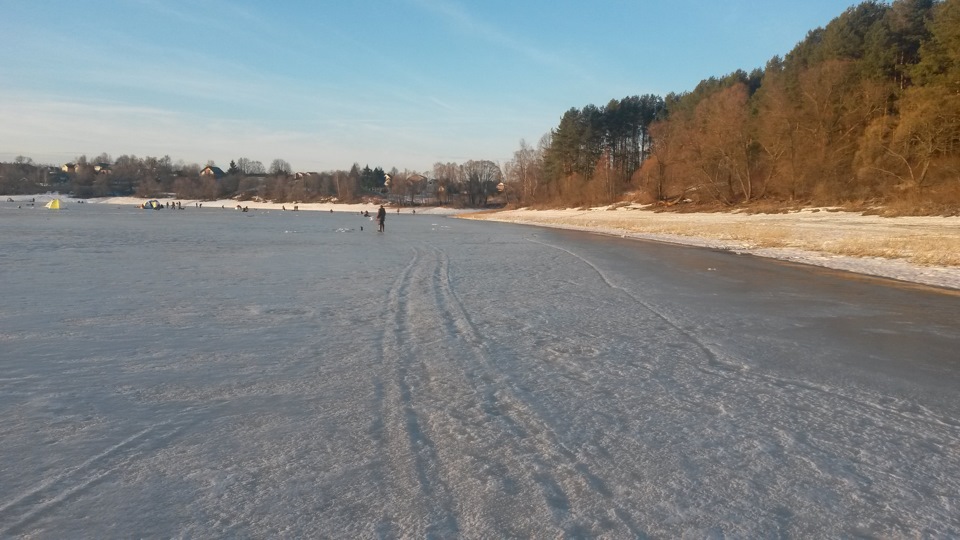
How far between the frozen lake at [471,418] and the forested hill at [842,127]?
2875 centimetres

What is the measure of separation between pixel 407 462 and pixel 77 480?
2005 mm

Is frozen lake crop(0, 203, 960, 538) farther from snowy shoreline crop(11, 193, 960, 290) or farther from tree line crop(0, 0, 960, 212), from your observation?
tree line crop(0, 0, 960, 212)

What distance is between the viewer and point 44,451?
4031mm

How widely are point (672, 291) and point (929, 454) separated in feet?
26.5

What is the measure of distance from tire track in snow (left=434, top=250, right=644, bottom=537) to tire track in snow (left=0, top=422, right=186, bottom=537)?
246cm

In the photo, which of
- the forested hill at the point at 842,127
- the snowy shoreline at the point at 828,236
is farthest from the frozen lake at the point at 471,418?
the forested hill at the point at 842,127

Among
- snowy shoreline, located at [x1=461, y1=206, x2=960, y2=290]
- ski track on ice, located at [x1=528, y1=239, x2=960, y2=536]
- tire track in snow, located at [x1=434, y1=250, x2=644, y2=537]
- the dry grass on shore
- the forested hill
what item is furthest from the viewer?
the forested hill

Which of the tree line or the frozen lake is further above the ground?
the tree line

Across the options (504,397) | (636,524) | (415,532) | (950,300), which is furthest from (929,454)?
(950,300)

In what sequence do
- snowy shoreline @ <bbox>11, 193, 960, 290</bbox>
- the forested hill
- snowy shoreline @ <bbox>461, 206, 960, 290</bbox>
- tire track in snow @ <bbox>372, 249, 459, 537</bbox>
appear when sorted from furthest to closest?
1. the forested hill
2. snowy shoreline @ <bbox>11, 193, 960, 290</bbox>
3. snowy shoreline @ <bbox>461, 206, 960, 290</bbox>
4. tire track in snow @ <bbox>372, 249, 459, 537</bbox>

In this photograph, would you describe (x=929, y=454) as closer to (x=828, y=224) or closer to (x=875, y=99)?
(x=828, y=224)

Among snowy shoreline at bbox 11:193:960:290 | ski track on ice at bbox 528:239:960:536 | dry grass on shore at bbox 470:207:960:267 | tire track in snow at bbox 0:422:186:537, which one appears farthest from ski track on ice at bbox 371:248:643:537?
dry grass on shore at bbox 470:207:960:267

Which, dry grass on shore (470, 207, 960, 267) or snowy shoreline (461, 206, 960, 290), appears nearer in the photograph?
snowy shoreline (461, 206, 960, 290)

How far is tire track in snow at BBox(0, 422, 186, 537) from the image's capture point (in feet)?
10.6
